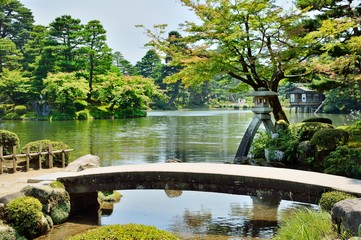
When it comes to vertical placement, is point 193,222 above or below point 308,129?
below

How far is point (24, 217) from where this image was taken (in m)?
7.21

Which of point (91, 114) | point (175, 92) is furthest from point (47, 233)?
point (175, 92)

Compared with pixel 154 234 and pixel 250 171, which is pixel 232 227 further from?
pixel 154 234

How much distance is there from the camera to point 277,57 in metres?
14.6

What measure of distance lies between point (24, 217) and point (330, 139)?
365 inches

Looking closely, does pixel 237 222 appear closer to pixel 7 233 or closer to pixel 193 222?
pixel 193 222

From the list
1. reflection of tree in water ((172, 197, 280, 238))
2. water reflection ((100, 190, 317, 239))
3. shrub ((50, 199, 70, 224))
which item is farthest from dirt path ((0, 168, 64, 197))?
reflection of tree in water ((172, 197, 280, 238))

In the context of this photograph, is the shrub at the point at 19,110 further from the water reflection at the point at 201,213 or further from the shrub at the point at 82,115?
the water reflection at the point at 201,213

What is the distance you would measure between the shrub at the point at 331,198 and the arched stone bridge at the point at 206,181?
690 mm

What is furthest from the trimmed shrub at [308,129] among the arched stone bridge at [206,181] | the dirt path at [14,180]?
the dirt path at [14,180]

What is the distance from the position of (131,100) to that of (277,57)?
32.4m

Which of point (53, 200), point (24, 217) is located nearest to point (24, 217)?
point (24, 217)

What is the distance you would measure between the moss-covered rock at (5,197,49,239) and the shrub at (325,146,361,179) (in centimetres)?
771

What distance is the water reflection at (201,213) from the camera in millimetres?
7801
